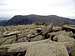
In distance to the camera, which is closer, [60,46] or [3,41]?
[60,46]

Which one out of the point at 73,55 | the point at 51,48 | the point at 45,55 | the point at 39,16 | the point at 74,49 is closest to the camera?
the point at 45,55

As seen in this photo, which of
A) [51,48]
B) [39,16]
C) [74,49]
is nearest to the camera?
[51,48]

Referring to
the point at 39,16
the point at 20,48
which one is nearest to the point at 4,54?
the point at 20,48

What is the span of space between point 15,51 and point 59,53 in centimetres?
325

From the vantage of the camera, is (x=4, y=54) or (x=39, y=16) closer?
(x=4, y=54)

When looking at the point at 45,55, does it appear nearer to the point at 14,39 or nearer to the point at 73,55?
the point at 73,55

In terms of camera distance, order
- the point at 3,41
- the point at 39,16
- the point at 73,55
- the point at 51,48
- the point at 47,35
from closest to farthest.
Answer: the point at 51,48
the point at 73,55
the point at 3,41
the point at 47,35
the point at 39,16

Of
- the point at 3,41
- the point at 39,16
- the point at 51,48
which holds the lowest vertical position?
the point at 39,16

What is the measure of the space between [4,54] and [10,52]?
19.4 inches

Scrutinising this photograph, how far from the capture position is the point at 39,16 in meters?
195

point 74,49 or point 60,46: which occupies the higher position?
point 60,46

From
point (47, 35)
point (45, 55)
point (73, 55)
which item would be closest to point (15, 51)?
point (45, 55)

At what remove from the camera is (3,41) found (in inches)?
557

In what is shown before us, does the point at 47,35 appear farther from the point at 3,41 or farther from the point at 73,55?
the point at 73,55
